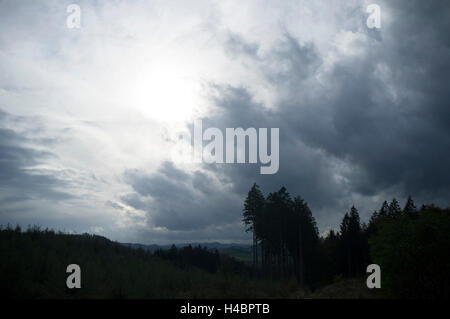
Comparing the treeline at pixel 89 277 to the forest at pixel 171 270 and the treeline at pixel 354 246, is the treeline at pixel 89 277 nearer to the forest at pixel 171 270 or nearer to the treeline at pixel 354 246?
the forest at pixel 171 270

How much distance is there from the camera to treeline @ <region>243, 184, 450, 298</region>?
21.0 metres

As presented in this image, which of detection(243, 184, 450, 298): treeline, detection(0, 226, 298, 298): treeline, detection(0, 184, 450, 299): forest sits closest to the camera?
detection(0, 226, 298, 298): treeline

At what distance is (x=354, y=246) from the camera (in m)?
62.4

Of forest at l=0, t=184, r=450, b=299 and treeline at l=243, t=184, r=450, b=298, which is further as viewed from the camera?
treeline at l=243, t=184, r=450, b=298

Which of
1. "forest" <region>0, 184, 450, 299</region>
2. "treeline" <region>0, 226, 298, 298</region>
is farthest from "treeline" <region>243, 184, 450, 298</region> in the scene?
"treeline" <region>0, 226, 298, 298</region>

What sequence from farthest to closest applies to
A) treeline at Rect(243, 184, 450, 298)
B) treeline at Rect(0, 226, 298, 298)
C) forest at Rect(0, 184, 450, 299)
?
treeline at Rect(243, 184, 450, 298) < forest at Rect(0, 184, 450, 299) < treeline at Rect(0, 226, 298, 298)

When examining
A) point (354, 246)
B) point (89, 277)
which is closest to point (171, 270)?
point (89, 277)

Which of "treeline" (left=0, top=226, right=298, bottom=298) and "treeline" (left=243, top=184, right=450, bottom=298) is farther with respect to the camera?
"treeline" (left=243, top=184, right=450, bottom=298)

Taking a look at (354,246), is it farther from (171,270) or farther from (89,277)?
(89,277)

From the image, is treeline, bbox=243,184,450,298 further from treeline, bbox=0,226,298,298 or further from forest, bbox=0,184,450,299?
treeline, bbox=0,226,298,298

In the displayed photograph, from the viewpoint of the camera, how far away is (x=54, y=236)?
23.8 meters

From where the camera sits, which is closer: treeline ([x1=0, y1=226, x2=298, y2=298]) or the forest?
treeline ([x1=0, y1=226, x2=298, y2=298])
